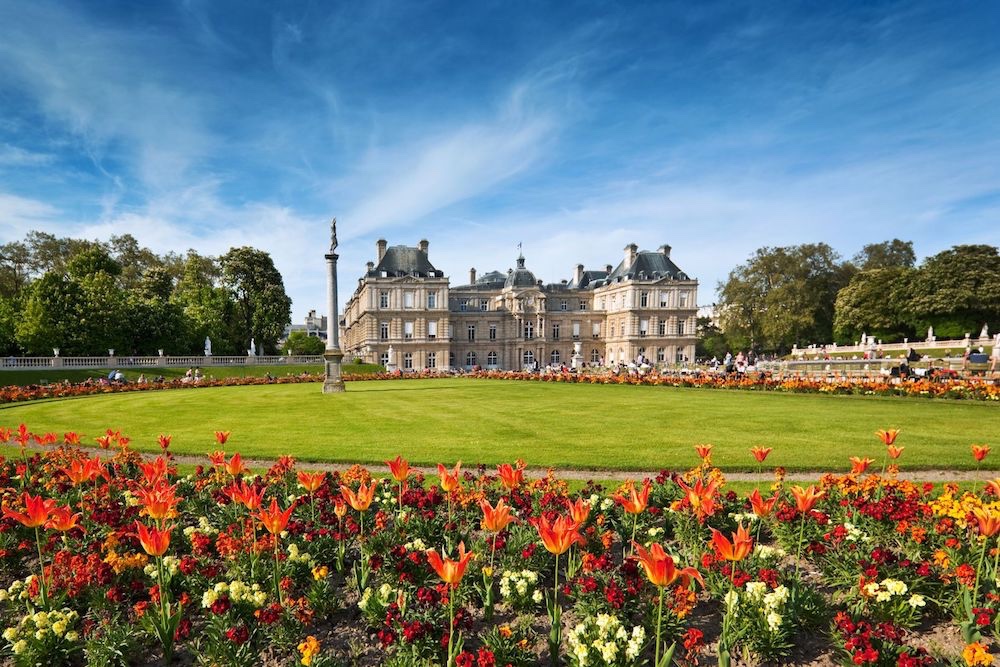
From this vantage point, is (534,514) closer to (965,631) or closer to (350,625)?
(350,625)

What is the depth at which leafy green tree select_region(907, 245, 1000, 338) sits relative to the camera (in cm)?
4625

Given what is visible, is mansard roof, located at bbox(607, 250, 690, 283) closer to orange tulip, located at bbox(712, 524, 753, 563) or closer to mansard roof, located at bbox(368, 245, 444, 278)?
mansard roof, located at bbox(368, 245, 444, 278)

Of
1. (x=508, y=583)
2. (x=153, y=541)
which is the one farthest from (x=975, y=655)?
(x=153, y=541)

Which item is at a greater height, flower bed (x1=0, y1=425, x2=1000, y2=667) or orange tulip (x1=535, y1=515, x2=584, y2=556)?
orange tulip (x1=535, y1=515, x2=584, y2=556)

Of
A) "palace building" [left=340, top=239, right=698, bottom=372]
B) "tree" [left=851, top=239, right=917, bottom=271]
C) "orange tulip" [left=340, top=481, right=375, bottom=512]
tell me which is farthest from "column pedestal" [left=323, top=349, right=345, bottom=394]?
"tree" [left=851, top=239, right=917, bottom=271]

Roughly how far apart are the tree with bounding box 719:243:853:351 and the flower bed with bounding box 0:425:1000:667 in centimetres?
5738

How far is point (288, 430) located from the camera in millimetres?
13031

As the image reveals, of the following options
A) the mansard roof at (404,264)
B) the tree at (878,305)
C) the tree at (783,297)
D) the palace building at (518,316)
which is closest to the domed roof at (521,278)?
the palace building at (518,316)

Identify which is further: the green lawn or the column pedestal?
the column pedestal

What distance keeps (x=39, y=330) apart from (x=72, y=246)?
52.8 feet

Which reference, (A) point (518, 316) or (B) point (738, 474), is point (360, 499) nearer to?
(B) point (738, 474)

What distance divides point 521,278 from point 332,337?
150ft

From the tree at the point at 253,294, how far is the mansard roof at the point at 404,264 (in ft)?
42.8

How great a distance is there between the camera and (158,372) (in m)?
36.3
